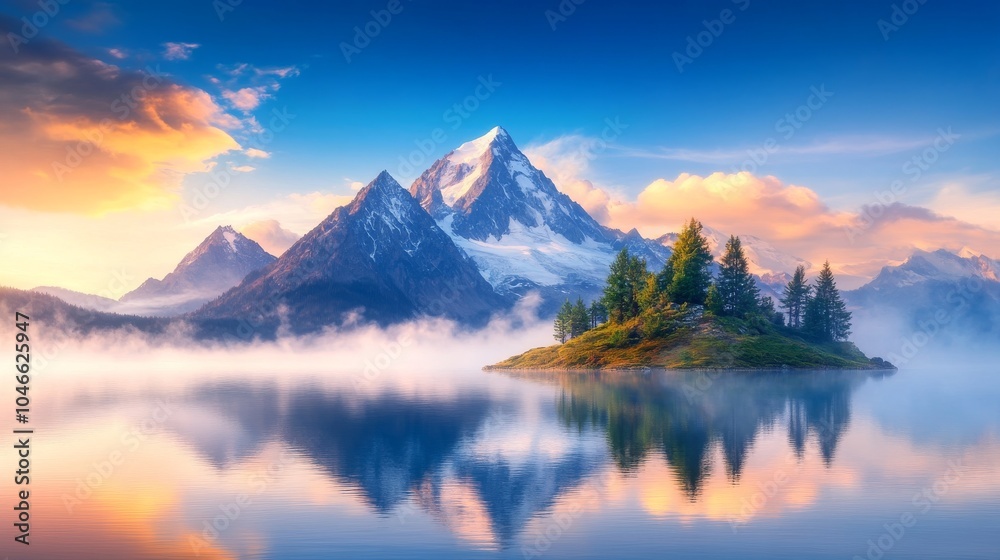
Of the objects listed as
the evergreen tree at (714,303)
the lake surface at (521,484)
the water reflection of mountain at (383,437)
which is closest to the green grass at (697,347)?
the evergreen tree at (714,303)

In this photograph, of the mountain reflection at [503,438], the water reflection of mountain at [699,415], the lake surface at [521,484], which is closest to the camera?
the lake surface at [521,484]

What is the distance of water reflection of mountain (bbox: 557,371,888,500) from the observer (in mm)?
58875

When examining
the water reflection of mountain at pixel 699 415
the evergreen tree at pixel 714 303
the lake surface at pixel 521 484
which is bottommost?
the lake surface at pixel 521 484

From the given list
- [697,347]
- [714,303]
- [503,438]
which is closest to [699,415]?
[503,438]

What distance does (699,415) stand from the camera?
8556 cm

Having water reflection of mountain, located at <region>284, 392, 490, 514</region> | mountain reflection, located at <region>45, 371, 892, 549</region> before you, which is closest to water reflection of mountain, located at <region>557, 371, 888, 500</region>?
mountain reflection, located at <region>45, 371, 892, 549</region>

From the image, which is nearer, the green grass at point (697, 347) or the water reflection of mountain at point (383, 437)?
the water reflection of mountain at point (383, 437)

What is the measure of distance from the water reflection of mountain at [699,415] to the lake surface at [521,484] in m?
0.44

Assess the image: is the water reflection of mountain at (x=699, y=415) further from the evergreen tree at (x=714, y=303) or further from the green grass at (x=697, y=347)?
the evergreen tree at (x=714, y=303)

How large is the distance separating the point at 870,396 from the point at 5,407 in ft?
422

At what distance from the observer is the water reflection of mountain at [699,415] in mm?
58875

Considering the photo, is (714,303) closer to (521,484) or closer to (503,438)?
(503,438)

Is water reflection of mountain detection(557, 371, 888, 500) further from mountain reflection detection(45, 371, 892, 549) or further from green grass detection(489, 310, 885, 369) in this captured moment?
green grass detection(489, 310, 885, 369)

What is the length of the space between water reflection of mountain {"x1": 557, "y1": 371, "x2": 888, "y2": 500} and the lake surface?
17.3 inches
